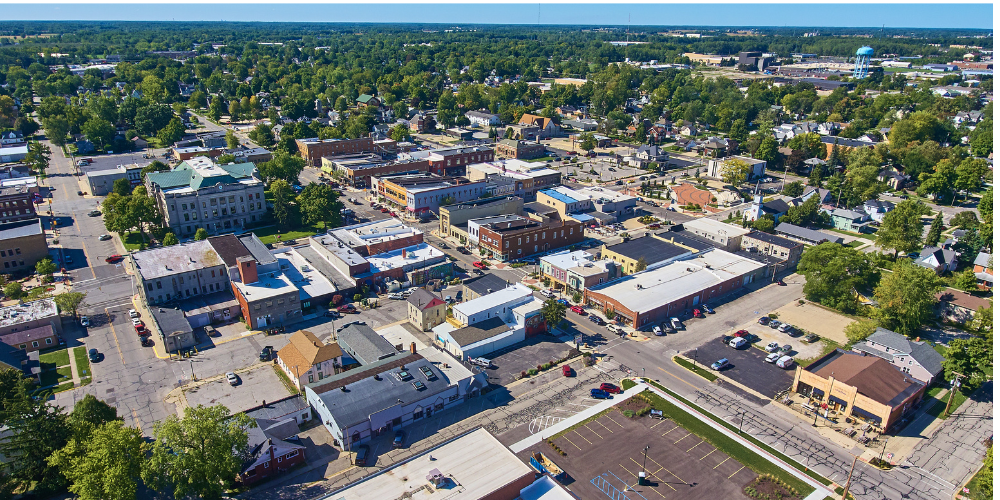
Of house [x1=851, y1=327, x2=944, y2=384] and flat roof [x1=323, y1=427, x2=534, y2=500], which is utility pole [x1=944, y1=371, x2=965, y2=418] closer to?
house [x1=851, y1=327, x2=944, y2=384]

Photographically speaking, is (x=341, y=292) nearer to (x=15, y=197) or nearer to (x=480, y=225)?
(x=480, y=225)

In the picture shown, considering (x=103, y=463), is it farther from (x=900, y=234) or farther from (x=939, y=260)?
(x=939, y=260)

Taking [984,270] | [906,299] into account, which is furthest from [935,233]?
[906,299]

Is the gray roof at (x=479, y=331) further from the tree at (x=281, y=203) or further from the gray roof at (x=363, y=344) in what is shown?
the tree at (x=281, y=203)

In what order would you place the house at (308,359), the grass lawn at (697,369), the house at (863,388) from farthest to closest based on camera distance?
the grass lawn at (697,369) → the house at (308,359) → the house at (863,388)

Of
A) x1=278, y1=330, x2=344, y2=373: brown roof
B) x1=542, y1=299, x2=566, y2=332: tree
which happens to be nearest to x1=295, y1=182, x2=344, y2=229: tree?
x1=278, y1=330, x2=344, y2=373: brown roof

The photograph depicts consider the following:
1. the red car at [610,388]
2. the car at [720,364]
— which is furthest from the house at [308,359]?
the car at [720,364]
